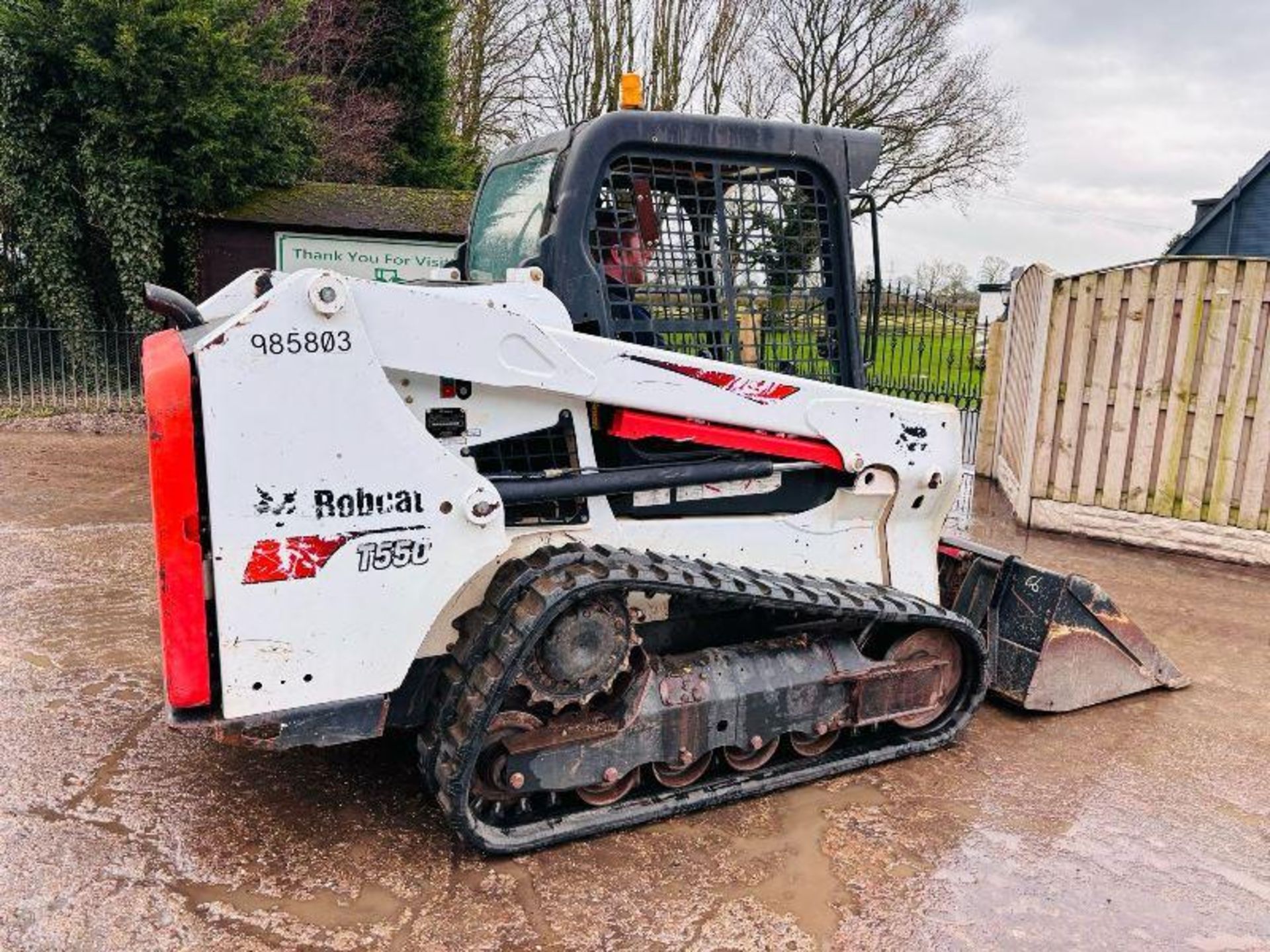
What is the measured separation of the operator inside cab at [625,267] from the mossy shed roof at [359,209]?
32.3 feet

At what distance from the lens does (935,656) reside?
13.5 feet

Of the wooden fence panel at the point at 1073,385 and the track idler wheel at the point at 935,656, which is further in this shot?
the wooden fence panel at the point at 1073,385

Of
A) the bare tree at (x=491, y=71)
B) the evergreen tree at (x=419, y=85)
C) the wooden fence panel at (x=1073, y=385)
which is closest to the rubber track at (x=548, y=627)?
the wooden fence panel at (x=1073, y=385)

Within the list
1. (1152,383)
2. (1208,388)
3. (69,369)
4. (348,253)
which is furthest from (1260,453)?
(69,369)

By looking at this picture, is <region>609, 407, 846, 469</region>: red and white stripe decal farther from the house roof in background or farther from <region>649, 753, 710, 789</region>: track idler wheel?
the house roof in background

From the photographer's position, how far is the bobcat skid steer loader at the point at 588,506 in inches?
114

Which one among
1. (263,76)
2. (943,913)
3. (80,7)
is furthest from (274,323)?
(263,76)

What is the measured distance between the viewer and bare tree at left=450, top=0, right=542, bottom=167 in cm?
2303

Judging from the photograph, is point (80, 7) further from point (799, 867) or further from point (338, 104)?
point (799, 867)

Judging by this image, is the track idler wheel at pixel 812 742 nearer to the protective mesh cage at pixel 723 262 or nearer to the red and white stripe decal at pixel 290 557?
the protective mesh cage at pixel 723 262

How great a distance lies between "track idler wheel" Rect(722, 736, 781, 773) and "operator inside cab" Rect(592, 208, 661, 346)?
59.4 inches

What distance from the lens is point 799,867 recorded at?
Result: 3.24 m

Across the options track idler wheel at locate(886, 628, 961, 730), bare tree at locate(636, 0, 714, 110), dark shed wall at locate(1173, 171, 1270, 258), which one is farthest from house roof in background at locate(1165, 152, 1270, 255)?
track idler wheel at locate(886, 628, 961, 730)

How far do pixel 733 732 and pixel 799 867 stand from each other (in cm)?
51
